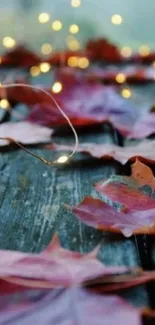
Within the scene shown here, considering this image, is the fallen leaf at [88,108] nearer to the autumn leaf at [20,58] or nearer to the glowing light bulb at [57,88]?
the glowing light bulb at [57,88]

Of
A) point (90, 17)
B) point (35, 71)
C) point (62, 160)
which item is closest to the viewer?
point (62, 160)

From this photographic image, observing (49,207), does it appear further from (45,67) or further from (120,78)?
(45,67)

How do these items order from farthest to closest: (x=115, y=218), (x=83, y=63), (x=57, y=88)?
(x=83, y=63)
(x=57, y=88)
(x=115, y=218)

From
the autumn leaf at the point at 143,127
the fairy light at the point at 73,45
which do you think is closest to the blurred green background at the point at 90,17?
the fairy light at the point at 73,45

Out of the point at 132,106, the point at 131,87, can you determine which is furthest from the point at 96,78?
the point at 132,106

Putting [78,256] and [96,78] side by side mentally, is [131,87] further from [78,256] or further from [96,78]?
[78,256]

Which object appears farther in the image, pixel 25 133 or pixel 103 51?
pixel 103 51

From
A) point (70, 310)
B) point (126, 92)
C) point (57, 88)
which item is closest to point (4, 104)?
point (57, 88)

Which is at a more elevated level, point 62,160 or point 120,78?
point 62,160

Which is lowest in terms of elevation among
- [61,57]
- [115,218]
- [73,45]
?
[73,45]
